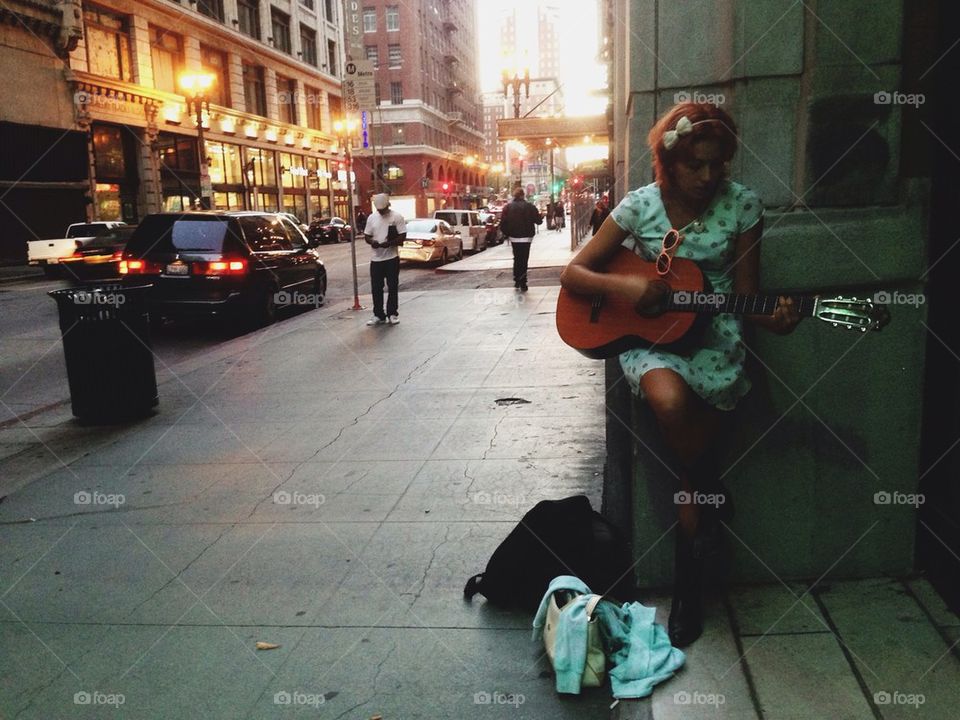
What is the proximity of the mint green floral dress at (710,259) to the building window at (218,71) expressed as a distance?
44621 mm

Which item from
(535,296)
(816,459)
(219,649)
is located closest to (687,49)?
(816,459)

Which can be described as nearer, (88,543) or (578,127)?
(88,543)

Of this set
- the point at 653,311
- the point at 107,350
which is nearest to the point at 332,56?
the point at 107,350

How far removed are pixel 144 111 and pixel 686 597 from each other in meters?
39.9

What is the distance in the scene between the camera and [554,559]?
11.4ft

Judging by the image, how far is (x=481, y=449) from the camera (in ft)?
18.8

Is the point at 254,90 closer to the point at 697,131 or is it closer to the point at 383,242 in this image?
the point at 383,242

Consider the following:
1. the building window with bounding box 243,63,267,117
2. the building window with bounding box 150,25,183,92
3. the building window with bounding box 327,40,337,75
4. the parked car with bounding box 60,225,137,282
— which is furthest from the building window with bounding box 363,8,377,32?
the parked car with bounding box 60,225,137,282

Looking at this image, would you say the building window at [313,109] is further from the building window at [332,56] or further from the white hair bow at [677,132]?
the white hair bow at [677,132]

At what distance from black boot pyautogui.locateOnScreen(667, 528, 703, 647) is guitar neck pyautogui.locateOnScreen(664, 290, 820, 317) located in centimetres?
88

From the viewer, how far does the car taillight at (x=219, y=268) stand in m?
12.0

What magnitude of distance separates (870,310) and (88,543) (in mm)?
4025

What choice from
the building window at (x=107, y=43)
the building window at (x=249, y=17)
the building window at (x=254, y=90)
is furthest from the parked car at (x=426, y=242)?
the building window at (x=249, y=17)

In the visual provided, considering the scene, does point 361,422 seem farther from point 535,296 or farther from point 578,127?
point 578,127
